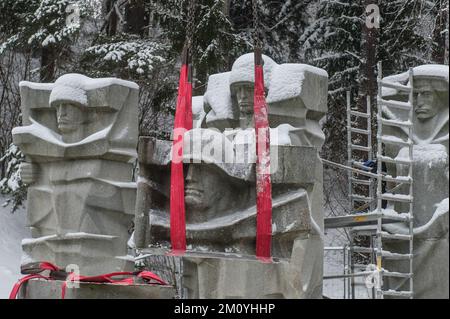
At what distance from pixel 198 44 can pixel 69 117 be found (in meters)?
6.45

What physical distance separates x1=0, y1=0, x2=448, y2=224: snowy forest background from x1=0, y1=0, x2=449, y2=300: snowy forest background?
0.02 meters

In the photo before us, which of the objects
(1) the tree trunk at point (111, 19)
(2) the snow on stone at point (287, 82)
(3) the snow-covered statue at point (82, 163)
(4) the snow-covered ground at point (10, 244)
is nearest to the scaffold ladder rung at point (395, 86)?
(2) the snow on stone at point (287, 82)

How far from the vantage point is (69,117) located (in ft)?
28.2

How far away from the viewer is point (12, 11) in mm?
15945

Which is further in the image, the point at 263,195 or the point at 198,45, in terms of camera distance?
the point at 198,45

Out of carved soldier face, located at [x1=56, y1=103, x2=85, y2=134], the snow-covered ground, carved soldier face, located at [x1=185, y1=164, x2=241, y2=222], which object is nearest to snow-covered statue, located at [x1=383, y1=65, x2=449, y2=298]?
carved soldier face, located at [x1=185, y1=164, x2=241, y2=222]

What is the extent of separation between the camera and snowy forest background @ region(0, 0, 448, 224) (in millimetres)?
14352

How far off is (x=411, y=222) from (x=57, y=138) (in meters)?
3.91

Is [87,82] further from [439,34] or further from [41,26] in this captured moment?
[41,26]

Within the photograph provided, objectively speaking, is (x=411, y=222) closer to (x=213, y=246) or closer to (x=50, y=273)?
(x=213, y=246)

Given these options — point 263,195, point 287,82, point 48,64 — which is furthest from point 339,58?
point 263,195

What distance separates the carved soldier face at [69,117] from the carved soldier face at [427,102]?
366cm

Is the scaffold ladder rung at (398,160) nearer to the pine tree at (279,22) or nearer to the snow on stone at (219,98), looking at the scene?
the snow on stone at (219,98)
